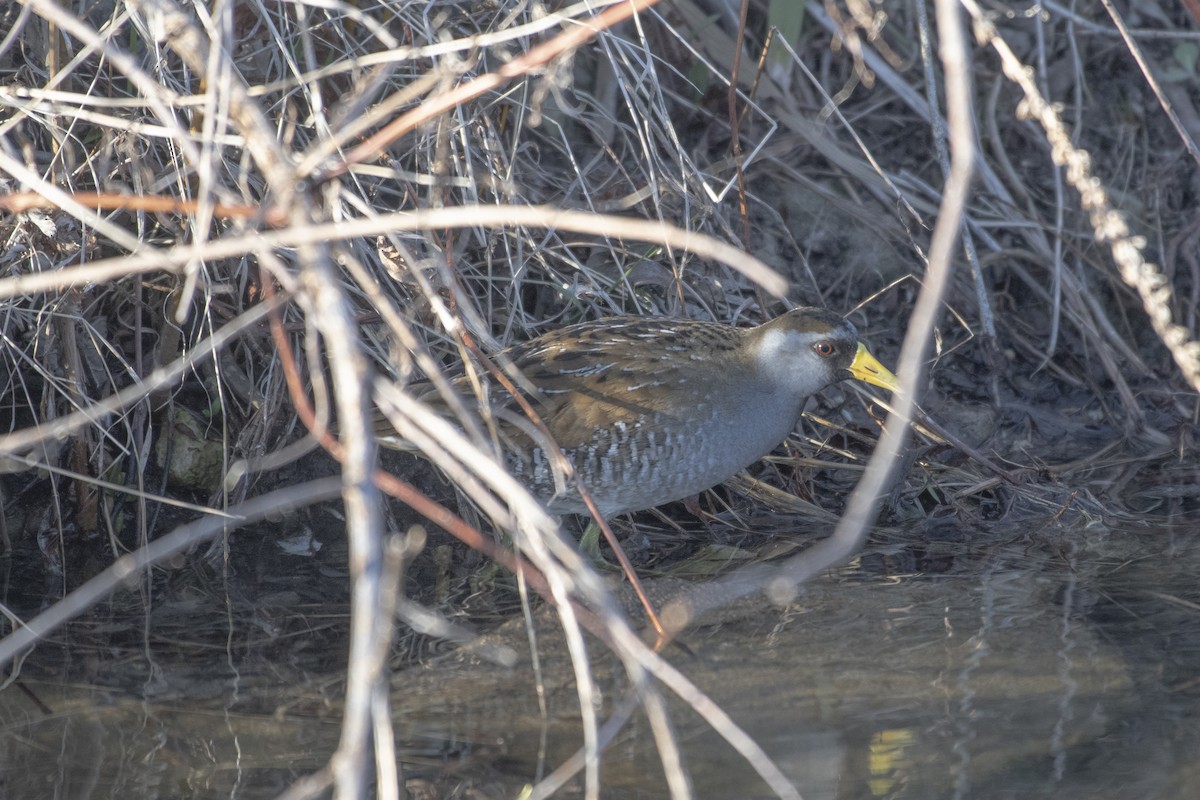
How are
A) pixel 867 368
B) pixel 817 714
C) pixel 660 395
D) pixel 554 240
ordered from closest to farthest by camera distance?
pixel 817 714
pixel 660 395
pixel 867 368
pixel 554 240

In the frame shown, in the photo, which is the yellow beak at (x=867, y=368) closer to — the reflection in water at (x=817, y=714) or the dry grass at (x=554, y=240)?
the dry grass at (x=554, y=240)

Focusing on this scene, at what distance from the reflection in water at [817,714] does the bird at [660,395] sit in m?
0.47

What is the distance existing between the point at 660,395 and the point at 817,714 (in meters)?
1.11

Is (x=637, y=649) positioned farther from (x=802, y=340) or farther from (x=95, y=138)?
(x=95, y=138)

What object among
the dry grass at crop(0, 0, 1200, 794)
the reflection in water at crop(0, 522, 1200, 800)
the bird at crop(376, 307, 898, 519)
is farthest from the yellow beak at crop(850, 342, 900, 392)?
the reflection in water at crop(0, 522, 1200, 800)

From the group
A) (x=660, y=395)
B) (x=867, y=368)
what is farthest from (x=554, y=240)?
(x=867, y=368)

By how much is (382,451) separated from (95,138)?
1248 millimetres

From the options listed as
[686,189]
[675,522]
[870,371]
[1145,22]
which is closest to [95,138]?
[686,189]

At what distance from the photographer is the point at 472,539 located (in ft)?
6.11

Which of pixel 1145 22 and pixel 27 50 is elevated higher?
pixel 27 50

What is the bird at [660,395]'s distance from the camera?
3629mm

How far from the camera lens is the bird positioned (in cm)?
363

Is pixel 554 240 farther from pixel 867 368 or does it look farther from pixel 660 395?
pixel 867 368

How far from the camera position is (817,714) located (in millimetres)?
2910
